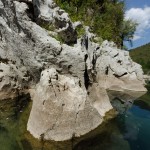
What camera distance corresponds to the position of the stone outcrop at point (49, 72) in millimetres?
19578

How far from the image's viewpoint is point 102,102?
25.1m

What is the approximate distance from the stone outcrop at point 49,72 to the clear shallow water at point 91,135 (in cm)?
69

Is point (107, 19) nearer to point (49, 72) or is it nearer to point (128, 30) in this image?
point (128, 30)

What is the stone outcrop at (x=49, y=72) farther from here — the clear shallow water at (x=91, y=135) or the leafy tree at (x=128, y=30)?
the leafy tree at (x=128, y=30)

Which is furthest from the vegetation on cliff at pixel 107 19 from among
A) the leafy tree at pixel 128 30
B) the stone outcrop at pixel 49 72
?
the stone outcrop at pixel 49 72

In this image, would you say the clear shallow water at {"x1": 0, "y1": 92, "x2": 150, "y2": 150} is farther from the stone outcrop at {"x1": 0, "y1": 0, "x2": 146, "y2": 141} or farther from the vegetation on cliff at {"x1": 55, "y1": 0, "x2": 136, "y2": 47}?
the vegetation on cliff at {"x1": 55, "y1": 0, "x2": 136, "y2": 47}

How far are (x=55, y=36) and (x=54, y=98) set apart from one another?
6503 mm

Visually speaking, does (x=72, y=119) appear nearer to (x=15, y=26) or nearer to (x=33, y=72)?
(x=33, y=72)

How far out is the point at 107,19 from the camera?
206ft

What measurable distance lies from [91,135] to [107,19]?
4579 centimetres

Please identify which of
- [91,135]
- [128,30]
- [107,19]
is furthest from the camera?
[128,30]

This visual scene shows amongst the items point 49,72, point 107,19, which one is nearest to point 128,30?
point 107,19

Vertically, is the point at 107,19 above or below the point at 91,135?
above

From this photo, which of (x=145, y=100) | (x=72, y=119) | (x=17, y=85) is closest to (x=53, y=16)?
(x=17, y=85)
